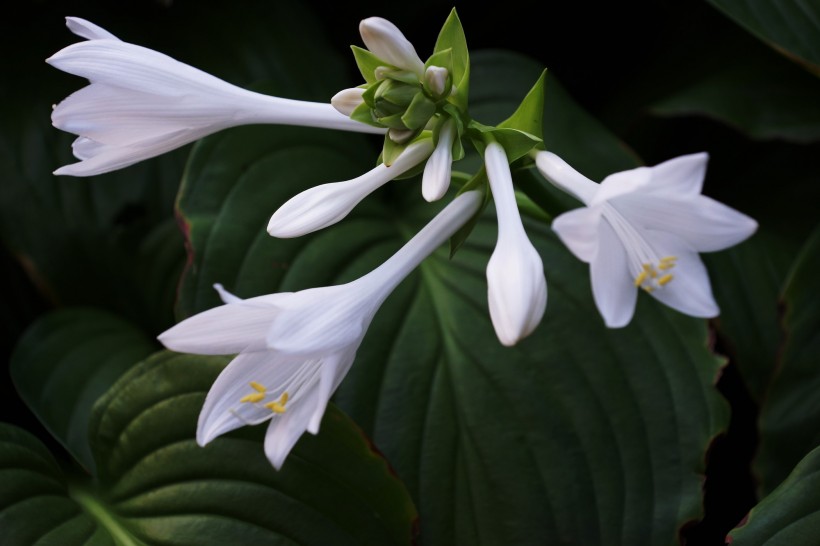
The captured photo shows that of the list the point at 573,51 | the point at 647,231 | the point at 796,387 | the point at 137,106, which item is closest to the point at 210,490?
the point at 137,106

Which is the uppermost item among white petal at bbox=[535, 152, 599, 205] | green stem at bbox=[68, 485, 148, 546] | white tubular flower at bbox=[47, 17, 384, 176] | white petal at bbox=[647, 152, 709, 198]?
white tubular flower at bbox=[47, 17, 384, 176]

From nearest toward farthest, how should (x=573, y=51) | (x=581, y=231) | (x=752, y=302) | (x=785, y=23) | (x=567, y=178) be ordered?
(x=581, y=231) < (x=567, y=178) < (x=785, y=23) < (x=752, y=302) < (x=573, y=51)

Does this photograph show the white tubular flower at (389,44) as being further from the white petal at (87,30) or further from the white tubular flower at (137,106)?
the white petal at (87,30)

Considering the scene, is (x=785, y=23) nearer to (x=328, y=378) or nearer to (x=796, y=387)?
(x=796, y=387)

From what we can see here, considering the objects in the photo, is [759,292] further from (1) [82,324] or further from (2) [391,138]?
(1) [82,324]

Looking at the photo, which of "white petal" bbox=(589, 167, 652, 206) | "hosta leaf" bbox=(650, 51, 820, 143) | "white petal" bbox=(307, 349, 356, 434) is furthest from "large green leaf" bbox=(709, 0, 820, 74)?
"white petal" bbox=(307, 349, 356, 434)

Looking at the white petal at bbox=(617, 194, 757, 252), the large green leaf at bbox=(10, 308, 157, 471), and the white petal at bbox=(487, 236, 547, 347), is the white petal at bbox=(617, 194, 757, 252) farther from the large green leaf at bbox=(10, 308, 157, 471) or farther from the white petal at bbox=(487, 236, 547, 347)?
the large green leaf at bbox=(10, 308, 157, 471)
